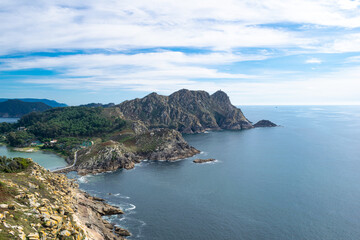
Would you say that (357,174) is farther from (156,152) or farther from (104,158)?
(104,158)

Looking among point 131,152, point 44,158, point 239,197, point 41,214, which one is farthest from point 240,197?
point 44,158

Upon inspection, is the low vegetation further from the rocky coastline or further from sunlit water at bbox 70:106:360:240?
the rocky coastline

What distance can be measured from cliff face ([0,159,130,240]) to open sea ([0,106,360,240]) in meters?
12.1

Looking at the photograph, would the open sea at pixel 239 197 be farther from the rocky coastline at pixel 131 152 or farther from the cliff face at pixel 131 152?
the cliff face at pixel 131 152

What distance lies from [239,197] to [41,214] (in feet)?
240

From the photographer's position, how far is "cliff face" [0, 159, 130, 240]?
39562 millimetres

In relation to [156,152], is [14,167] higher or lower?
higher

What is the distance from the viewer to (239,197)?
314 ft

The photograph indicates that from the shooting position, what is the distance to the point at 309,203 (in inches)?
3511

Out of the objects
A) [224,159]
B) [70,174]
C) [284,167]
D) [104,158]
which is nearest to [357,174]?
[284,167]

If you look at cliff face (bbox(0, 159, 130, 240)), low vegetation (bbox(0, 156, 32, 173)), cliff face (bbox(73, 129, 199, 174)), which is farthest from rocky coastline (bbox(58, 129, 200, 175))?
cliff face (bbox(0, 159, 130, 240))

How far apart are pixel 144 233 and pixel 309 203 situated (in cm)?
6395

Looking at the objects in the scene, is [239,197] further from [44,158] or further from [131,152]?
[44,158]

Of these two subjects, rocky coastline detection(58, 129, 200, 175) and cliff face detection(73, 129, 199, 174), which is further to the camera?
cliff face detection(73, 129, 199, 174)
